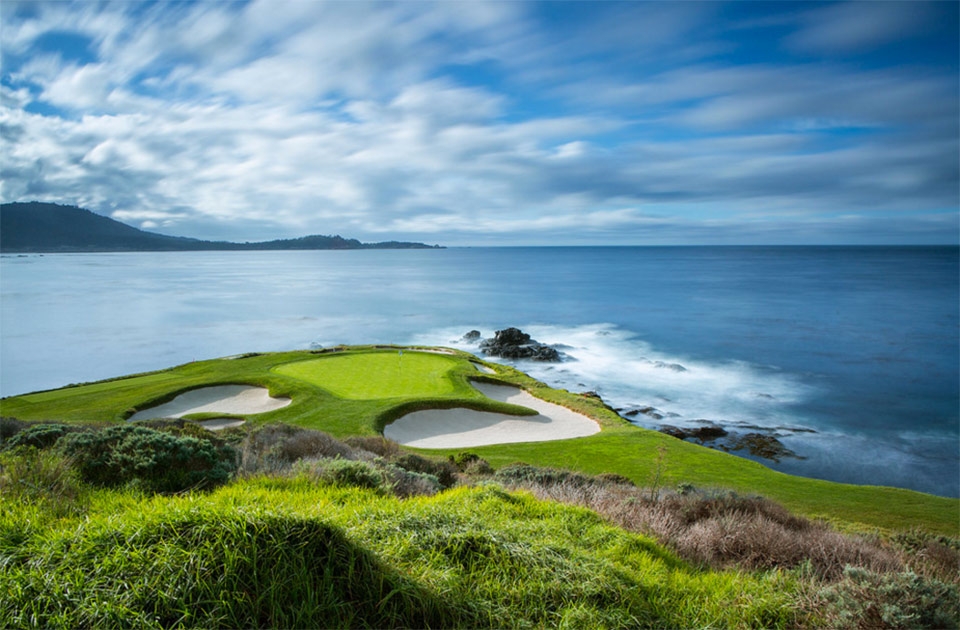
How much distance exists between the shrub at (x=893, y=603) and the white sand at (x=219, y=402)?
21.7 meters

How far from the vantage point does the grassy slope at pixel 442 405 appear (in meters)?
14.5

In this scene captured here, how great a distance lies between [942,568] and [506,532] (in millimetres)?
6872

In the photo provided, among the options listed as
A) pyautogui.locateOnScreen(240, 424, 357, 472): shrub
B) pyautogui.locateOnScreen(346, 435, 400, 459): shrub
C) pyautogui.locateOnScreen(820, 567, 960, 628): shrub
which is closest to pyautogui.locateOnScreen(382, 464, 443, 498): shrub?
Result: pyautogui.locateOnScreen(240, 424, 357, 472): shrub

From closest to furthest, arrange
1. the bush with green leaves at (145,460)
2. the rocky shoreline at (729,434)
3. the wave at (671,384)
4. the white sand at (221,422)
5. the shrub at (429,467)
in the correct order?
the bush with green leaves at (145,460), the shrub at (429,467), the white sand at (221,422), the rocky shoreline at (729,434), the wave at (671,384)

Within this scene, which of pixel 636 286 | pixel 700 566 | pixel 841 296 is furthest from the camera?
pixel 636 286

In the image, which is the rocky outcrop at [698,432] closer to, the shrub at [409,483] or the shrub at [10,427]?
the shrub at [409,483]

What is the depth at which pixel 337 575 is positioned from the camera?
149 inches

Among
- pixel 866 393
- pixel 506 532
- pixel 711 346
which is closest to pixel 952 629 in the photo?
pixel 506 532

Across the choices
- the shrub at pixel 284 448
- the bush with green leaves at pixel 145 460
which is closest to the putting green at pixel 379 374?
the shrub at pixel 284 448

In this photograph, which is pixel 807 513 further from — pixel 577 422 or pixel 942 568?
pixel 577 422

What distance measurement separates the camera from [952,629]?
4.46 metres

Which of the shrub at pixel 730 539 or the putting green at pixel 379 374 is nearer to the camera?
the shrub at pixel 730 539

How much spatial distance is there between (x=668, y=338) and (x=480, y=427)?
37.8 m

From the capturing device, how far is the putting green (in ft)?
81.4
